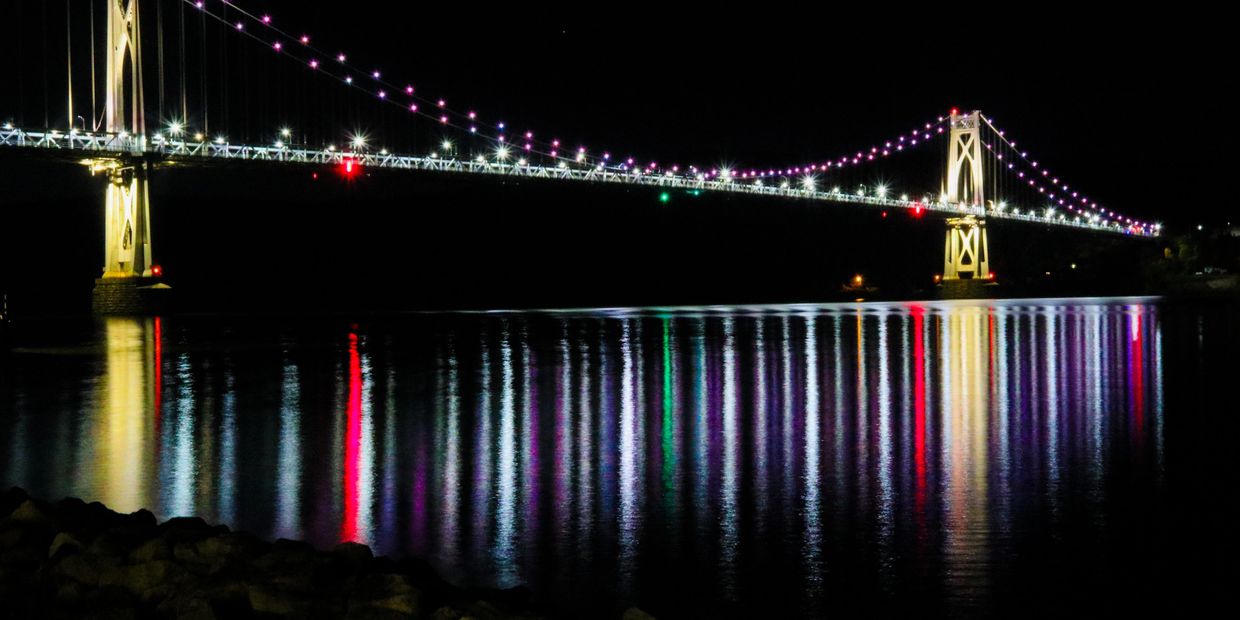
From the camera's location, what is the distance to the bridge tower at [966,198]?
86.4 m

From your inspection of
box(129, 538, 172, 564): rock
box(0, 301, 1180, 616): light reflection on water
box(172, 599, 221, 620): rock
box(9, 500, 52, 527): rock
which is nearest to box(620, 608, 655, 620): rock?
box(0, 301, 1180, 616): light reflection on water

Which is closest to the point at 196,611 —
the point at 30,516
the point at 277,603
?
the point at 277,603

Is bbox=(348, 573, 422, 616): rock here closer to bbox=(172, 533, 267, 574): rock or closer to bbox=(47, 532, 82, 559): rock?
bbox=(172, 533, 267, 574): rock

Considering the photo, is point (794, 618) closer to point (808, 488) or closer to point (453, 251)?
point (808, 488)

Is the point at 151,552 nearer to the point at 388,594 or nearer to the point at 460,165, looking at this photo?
the point at 388,594

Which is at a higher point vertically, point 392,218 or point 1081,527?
point 392,218

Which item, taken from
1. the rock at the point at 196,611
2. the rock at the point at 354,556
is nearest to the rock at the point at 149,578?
the rock at the point at 196,611

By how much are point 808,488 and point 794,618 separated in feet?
8.68

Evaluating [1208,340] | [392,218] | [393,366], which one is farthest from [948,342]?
[392,218]

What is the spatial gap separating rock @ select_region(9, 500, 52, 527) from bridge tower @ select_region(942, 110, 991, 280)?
83.9m

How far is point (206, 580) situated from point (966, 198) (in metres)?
90.0

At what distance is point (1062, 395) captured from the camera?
13.1 meters

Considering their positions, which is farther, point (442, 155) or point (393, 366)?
point (442, 155)

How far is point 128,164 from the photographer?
52594 mm
